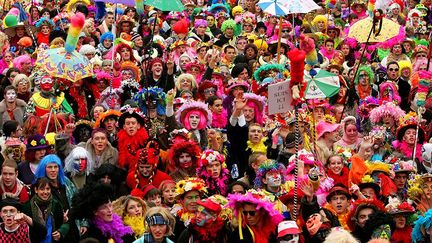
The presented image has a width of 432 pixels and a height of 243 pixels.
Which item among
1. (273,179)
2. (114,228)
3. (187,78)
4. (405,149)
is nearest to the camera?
(114,228)

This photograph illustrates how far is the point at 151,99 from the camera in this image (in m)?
16.7

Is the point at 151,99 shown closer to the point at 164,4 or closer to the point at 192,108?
the point at 192,108

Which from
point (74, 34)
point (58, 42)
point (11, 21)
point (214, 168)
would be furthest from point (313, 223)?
point (11, 21)

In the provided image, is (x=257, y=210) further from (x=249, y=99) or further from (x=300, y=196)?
(x=249, y=99)

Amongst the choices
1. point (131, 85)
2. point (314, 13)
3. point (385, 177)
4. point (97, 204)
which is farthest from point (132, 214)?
point (314, 13)

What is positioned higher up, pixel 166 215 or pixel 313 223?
pixel 166 215

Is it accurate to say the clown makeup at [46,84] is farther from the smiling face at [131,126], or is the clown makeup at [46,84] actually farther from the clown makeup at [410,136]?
the clown makeup at [410,136]

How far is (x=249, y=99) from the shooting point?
17.0 metres

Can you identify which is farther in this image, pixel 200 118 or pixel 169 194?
pixel 200 118

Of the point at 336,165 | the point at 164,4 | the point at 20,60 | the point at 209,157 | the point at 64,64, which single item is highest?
the point at 164,4

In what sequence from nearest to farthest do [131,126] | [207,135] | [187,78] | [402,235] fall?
[402,235] < [131,126] < [207,135] < [187,78]

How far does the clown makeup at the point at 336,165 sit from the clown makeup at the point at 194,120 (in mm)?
1866

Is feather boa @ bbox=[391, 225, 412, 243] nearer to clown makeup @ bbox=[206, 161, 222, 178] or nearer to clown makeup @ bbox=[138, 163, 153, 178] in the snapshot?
clown makeup @ bbox=[206, 161, 222, 178]

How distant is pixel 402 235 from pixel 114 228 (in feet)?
9.23
